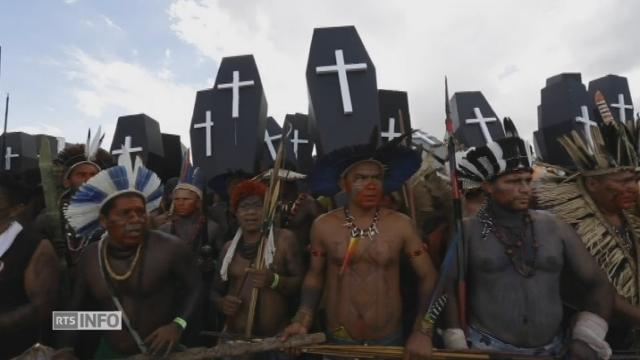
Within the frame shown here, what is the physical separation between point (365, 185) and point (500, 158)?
969 mm

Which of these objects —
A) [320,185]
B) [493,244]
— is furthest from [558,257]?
[320,185]

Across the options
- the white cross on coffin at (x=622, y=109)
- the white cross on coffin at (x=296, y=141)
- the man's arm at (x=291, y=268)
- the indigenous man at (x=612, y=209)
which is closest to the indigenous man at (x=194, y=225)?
the man's arm at (x=291, y=268)

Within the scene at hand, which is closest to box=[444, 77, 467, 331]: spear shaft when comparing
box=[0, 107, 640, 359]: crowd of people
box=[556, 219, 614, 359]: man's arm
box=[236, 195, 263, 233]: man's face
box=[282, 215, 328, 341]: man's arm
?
box=[0, 107, 640, 359]: crowd of people

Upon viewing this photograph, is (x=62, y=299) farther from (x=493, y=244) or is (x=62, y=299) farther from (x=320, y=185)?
(x=493, y=244)

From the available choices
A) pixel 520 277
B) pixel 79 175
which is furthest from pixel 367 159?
pixel 79 175

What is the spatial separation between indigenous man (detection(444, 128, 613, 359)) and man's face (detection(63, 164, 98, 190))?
13.3 feet

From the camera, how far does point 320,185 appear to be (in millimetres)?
3697

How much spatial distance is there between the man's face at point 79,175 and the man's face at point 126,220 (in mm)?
2027

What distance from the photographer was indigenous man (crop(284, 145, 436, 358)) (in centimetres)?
326

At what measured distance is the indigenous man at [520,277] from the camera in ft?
9.80

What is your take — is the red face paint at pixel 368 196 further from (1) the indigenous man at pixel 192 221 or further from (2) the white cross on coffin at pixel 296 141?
(2) the white cross on coffin at pixel 296 141

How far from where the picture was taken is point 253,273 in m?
3.52

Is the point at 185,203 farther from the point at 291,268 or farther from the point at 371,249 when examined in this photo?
the point at 371,249

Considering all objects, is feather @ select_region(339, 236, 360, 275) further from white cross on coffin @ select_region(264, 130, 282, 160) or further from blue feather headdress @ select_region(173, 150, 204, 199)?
white cross on coffin @ select_region(264, 130, 282, 160)
